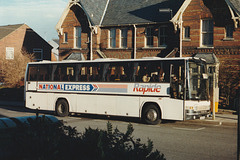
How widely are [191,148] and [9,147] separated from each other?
6.14 meters

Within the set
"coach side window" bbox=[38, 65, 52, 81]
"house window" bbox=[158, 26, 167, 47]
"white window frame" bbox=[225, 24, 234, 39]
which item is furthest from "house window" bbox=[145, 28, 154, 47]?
"coach side window" bbox=[38, 65, 52, 81]

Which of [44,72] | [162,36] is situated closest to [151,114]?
[44,72]

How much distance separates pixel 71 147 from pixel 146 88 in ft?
36.6

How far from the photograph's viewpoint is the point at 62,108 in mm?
18812

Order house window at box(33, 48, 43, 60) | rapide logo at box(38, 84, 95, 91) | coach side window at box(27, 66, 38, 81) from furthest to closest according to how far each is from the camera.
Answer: house window at box(33, 48, 43, 60), coach side window at box(27, 66, 38, 81), rapide logo at box(38, 84, 95, 91)

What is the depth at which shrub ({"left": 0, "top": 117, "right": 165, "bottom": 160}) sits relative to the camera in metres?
4.24

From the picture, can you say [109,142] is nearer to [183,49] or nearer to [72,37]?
[183,49]

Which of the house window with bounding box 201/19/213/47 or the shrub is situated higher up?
the house window with bounding box 201/19/213/47

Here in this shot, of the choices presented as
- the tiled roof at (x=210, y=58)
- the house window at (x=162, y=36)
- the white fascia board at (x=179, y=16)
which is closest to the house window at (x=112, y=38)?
the house window at (x=162, y=36)

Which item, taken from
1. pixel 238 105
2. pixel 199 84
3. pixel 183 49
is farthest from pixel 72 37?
pixel 238 105

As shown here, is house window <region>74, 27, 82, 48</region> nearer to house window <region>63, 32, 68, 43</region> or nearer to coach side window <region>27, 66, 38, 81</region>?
house window <region>63, 32, 68, 43</region>

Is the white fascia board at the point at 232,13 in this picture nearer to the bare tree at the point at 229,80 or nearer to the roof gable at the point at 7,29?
the bare tree at the point at 229,80

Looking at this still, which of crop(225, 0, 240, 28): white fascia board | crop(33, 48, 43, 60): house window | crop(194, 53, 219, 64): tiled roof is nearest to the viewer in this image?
crop(225, 0, 240, 28): white fascia board

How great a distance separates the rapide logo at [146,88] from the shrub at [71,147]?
10319 mm
